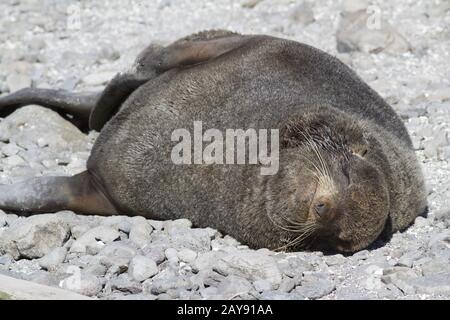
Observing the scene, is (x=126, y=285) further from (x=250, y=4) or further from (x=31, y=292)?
(x=250, y=4)

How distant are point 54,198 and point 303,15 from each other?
390 centimetres

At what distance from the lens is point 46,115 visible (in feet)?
25.0

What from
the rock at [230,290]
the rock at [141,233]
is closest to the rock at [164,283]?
the rock at [230,290]

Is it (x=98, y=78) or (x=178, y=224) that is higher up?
(x=98, y=78)

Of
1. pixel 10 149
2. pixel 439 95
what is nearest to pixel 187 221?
pixel 10 149

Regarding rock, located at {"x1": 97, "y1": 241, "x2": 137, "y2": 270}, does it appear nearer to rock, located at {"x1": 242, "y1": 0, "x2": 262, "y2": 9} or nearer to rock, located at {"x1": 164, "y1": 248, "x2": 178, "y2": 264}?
rock, located at {"x1": 164, "y1": 248, "x2": 178, "y2": 264}

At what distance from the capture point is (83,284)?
16.6ft

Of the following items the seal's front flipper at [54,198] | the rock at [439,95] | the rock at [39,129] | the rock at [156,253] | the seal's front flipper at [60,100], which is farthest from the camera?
the rock at [439,95]

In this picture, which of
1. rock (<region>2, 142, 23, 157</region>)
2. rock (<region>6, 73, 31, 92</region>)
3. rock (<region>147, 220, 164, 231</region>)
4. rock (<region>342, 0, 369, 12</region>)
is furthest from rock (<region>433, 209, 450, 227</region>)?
rock (<region>6, 73, 31, 92</region>)

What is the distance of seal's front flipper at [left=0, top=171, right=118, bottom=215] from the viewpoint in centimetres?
638

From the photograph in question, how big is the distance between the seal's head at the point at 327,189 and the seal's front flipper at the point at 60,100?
2.41m

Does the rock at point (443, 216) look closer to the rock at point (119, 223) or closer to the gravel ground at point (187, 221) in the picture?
the gravel ground at point (187, 221)

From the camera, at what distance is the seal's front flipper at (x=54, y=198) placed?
6.38m

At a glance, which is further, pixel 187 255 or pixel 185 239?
pixel 185 239
